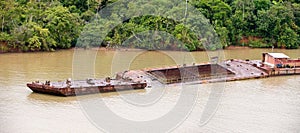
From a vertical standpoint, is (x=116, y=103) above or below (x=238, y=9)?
below

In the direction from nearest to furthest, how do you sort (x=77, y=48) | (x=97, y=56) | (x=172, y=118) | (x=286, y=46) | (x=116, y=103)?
(x=172, y=118) < (x=116, y=103) < (x=97, y=56) < (x=77, y=48) < (x=286, y=46)

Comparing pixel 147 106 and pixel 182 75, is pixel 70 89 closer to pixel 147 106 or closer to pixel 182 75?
pixel 147 106

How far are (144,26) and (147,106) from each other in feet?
59.0

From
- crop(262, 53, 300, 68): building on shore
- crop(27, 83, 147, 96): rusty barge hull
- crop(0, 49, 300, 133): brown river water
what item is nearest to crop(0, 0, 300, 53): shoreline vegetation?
crop(0, 49, 300, 133): brown river water

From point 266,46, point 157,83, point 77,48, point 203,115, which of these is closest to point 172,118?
point 203,115

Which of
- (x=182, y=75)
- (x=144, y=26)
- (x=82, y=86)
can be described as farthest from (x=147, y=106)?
(x=144, y=26)

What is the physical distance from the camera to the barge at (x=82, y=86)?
66.6 ft

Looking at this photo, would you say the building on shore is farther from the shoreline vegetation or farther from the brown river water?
the shoreline vegetation

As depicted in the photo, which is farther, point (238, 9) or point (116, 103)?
point (238, 9)

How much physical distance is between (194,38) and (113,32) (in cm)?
604

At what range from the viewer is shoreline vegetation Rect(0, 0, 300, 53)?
3325 centimetres

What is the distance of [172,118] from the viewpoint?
17.7 m

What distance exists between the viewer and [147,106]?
19.3 meters

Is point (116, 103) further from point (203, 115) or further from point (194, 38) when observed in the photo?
point (194, 38)
